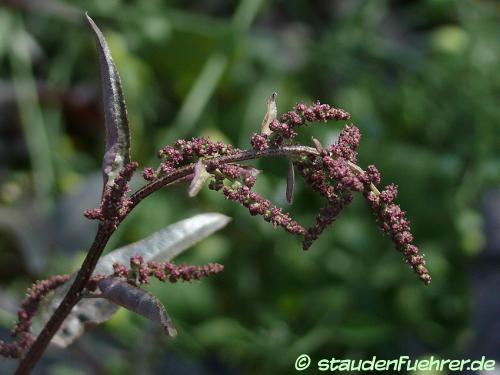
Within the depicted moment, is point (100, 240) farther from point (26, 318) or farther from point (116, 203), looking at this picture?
point (26, 318)

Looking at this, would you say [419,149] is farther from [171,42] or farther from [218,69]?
[171,42]

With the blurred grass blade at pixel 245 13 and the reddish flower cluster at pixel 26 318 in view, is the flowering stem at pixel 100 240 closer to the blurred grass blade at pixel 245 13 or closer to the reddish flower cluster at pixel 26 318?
the reddish flower cluster at pixel 26 318

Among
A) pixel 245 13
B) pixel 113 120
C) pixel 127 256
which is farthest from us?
pixel 245 13

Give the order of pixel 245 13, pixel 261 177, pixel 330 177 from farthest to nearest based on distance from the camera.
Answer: pixel 245 13 → pixel 261 177 → pixel 330 177

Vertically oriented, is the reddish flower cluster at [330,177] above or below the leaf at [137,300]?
above

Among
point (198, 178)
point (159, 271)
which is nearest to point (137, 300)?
point (159, 271)

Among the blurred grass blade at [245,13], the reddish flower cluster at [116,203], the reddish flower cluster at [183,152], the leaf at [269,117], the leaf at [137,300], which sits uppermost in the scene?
the blurred grass blade at [245,13]

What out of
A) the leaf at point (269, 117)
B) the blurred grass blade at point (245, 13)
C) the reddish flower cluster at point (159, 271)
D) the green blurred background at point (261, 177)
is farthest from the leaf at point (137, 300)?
the blurred grass blade at point (245, 13)
